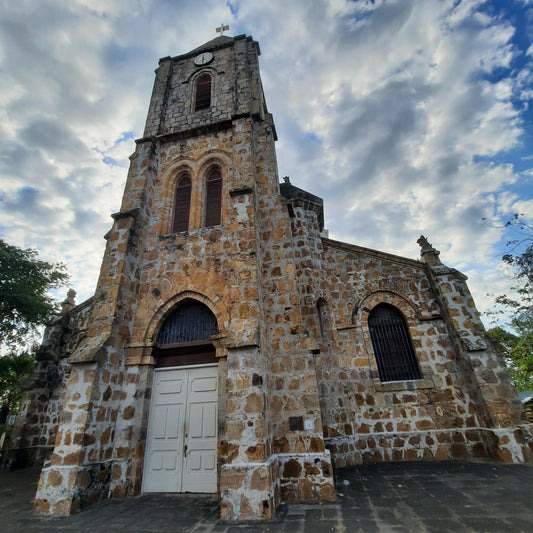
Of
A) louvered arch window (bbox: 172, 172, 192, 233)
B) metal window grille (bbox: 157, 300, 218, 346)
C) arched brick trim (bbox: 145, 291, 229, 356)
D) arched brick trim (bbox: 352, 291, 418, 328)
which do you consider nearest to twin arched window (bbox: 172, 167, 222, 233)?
louvered arch window (bbox: 172, 172, 192, 233)

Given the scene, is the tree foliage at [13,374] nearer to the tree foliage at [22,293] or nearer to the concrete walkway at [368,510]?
the tree foliage at [22,293]

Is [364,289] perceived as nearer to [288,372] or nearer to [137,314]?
[288,372]

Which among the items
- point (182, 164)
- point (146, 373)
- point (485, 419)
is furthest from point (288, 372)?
point (182, 164)

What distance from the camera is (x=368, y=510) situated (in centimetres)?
463

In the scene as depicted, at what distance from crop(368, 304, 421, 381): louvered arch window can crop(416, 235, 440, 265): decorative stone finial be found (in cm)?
207

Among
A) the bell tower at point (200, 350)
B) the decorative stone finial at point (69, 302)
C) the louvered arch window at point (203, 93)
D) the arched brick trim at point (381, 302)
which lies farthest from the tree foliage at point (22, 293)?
the arched brick trim at point (381, 302)

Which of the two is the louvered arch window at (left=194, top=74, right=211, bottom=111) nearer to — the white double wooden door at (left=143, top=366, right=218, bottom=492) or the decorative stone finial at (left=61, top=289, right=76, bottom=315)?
the decorative stone finial at (left=61, top=289, right=76, bottom=315)

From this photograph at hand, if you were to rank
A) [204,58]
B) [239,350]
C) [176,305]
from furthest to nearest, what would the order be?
[204,58]
[176,305]
[239,350]

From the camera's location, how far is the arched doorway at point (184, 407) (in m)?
6.33

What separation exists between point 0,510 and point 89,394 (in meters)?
2.50

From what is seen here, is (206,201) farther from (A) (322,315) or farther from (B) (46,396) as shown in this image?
(B) (46,396)

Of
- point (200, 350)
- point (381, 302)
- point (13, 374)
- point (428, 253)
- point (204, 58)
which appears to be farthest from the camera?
point (13, 374)

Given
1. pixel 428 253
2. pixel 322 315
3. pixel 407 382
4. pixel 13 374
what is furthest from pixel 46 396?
pixel 13 374

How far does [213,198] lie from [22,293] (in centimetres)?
1015
